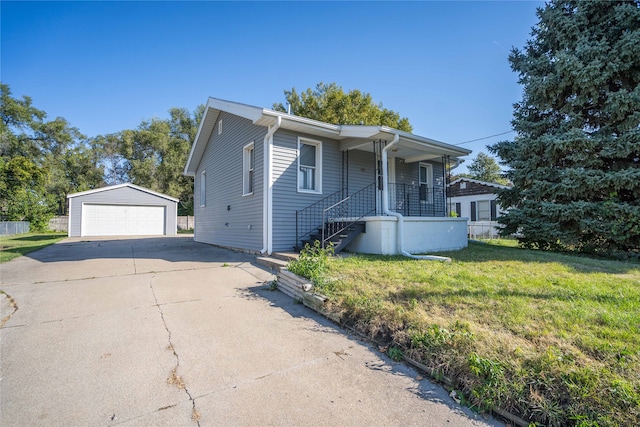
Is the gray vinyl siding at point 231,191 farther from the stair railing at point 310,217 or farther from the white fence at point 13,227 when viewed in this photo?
the white fence at point 13,227

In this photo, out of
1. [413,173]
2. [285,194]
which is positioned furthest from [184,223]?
[413,173]

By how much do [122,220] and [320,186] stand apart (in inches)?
670

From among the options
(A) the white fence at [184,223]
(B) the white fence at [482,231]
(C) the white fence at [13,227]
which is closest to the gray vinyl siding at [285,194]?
(B) the white fence at [482,231]

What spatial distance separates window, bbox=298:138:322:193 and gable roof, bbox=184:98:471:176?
39 cm

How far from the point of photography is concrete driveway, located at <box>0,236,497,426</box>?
214 cm

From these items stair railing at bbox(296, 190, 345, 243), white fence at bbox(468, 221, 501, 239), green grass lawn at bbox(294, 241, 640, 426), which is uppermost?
stair railing at bbox(296, 190, 345, 243)

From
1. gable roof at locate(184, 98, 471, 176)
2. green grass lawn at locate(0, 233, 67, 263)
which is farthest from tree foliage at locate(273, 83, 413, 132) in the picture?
green grass lawn at locate(0, 233, 67, 263)

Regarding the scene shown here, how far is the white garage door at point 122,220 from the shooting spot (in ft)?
63.0

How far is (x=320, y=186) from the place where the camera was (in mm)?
9008

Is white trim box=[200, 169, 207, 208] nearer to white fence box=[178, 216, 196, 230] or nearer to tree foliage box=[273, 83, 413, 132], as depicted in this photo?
tree foliage box=[273, 83, 413, 132]

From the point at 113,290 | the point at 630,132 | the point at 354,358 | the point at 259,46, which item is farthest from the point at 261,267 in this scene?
the point at 630,132

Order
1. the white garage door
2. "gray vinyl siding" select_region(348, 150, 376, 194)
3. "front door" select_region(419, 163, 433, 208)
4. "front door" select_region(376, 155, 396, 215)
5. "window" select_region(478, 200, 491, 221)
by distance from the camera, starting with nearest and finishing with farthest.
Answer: "front door" select_region(376, 155, 396, 215) → "gray vinyl siding" select_region(348, 150, 376, 194) → "front door" select_region(419, 163, 433, 208) → the white garage door → "window" select_region(478, 200, 491, 221)

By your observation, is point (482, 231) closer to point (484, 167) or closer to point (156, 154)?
point (484, 167)

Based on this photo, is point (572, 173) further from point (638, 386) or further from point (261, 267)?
point (261, 267)
